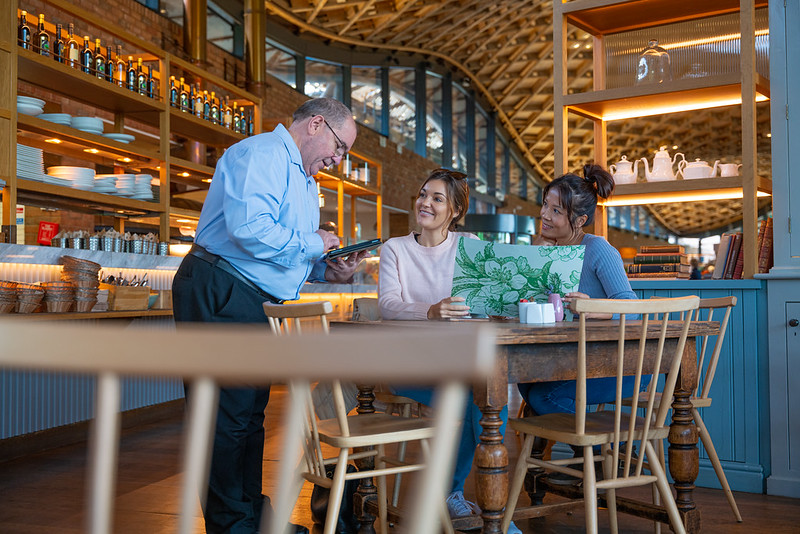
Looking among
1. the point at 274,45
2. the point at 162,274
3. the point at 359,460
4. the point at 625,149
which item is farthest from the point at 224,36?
the point at 625,149

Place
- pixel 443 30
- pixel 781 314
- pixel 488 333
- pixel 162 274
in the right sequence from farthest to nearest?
pixel 443 30 < pixel 162 274 < pixel 781 314 < pixel 488 333

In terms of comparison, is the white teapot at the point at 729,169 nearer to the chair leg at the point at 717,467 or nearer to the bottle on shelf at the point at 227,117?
the chair leg at the point at 717,467

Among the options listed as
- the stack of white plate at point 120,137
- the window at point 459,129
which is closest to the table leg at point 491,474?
the stack of white plate at point 120,137

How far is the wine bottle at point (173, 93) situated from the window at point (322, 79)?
5915mm

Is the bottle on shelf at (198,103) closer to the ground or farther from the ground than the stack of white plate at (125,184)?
farther from the ground

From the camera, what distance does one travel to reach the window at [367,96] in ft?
43.8

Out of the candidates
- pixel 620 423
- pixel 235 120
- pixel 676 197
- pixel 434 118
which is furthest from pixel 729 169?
pixel 434 118

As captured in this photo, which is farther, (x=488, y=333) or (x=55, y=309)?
(x=55, y=309)

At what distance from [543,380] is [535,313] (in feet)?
0.93

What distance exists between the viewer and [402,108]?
1510 centimetres

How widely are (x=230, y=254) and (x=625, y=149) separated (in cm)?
2361

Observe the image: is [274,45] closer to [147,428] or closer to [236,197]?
[147,428]

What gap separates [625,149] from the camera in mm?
24281

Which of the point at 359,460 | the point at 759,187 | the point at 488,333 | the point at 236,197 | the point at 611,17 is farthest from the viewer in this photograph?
the point at 611,17
